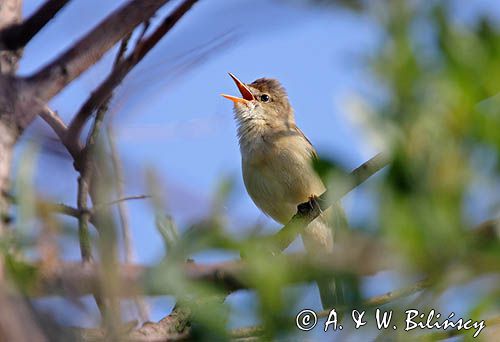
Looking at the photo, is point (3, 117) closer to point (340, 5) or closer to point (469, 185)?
point (340, 5)

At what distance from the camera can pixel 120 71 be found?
2.05 meters

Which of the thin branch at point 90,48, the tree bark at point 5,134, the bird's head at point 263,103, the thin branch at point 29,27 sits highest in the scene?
the bird's head at point 263,103

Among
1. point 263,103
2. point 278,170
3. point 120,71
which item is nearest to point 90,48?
point 120,71

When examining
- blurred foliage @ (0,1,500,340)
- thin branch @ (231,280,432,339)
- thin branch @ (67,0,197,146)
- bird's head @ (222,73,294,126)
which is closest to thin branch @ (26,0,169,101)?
thin branch @ (67,0,197,146)

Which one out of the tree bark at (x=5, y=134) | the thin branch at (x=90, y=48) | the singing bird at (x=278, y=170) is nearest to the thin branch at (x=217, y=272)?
the tree bark at (x=5, y=134)

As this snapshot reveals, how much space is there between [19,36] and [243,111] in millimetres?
4067

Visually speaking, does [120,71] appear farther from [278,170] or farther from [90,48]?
[278,170]

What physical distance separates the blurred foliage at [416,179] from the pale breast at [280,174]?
11.8ft

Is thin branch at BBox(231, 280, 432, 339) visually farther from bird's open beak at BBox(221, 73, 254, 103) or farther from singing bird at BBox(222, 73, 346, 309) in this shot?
bird's open beak at BBox(221, 73, 254, 103)

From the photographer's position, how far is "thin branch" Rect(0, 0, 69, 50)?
2221 mm

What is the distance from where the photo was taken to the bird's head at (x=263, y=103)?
6.21m

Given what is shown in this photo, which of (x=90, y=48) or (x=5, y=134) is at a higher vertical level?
(x=90, y=48)

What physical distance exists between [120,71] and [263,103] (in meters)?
4.47

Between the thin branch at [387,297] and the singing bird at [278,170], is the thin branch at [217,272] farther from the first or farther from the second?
the singing bird at [278,170]
